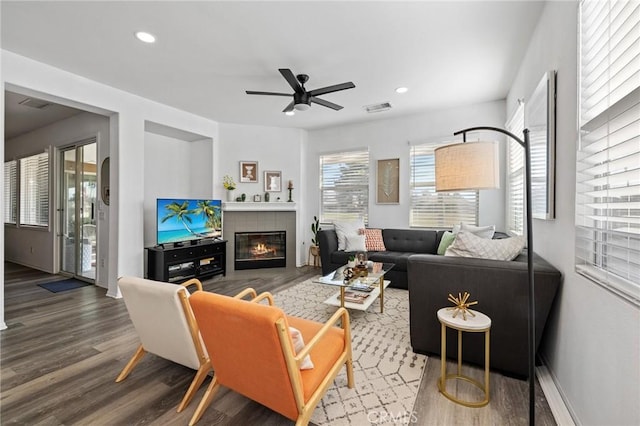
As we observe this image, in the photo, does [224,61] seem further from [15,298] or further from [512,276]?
[15,298]

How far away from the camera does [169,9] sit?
2203 mm

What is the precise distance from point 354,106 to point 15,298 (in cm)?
537

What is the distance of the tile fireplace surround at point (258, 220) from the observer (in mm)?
5164

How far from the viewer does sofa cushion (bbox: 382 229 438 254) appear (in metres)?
4.39

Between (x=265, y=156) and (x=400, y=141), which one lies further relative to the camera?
(x=265, y=156)

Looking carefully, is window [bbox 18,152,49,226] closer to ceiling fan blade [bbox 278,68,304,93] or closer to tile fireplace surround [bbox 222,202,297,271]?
tile fireplace surround [bbox 222,202,297,271]

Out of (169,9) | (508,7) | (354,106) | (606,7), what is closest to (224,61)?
(169,9)

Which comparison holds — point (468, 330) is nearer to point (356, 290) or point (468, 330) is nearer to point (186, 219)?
point (356, 290)

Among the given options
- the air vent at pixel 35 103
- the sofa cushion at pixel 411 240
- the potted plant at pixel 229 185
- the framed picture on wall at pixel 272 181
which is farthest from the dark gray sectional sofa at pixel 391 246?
the air vent at pixel 35 103

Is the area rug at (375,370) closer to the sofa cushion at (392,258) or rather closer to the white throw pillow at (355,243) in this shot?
the sofa cushion at (392,258)

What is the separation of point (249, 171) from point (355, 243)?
2.48 m

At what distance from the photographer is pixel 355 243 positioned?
4.49 m

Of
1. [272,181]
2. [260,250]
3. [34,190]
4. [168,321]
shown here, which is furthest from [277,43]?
[34,190]

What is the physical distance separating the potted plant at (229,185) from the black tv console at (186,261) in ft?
2.82
